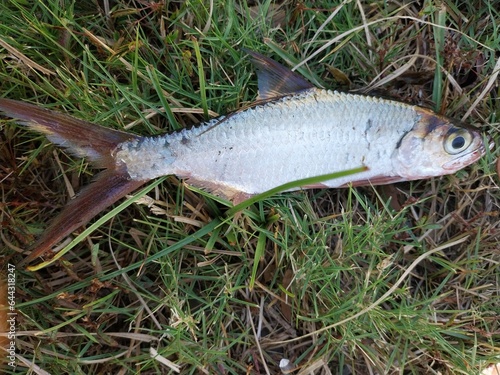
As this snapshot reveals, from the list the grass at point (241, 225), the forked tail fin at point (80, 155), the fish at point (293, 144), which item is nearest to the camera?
the forked tail fin at point (80, 155)

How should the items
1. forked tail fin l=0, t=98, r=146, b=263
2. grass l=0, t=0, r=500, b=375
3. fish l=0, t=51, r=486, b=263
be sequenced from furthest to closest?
grass l=0, t=0, r=500, b=375 → fish l=0, t=51, r=486, b=263 → forked tail fin l=0, t=98, r=146, b=263

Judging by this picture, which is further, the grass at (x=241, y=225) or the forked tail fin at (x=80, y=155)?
the grass at (x=241, y=225)

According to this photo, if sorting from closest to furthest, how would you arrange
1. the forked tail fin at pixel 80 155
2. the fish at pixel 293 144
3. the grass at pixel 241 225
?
the forked tail fin at pixel 80 155 → the fish at pixel 293 144 → the grass at pixel 241 225

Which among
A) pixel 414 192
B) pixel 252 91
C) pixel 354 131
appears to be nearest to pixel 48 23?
pixel 252 91

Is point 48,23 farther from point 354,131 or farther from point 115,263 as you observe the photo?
point 354,131

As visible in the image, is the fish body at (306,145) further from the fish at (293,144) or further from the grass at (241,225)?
the grass at (241,225)

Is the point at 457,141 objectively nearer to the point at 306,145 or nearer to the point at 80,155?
the point at 306,145

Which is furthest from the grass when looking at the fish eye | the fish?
the fish eye

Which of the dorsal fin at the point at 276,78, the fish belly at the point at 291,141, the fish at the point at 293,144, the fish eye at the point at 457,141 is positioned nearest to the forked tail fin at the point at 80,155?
the fish at the point at 293,144

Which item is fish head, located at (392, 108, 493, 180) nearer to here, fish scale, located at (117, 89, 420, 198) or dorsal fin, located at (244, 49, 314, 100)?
fish scale, located at (117, 89, 420, 198)
